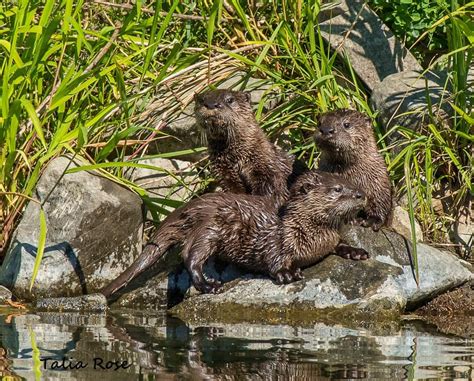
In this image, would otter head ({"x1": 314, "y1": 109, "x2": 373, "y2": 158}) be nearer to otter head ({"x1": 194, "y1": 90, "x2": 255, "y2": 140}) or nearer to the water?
otter head ({"x1": 194, "y1": 90, "x2": 255, "y2": 140})

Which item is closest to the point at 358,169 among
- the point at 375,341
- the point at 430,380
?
the point at 375,341

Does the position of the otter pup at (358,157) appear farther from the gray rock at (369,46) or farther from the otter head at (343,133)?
the gray rock at (369,46)

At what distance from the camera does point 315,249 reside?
602 centimetres

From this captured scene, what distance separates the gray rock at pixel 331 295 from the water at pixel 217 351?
0.56 feet

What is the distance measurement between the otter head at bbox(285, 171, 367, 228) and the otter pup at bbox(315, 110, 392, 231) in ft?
1.22

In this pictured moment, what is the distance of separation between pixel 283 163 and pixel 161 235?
93cm

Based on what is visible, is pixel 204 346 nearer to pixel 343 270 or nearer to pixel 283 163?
pixel 343 270

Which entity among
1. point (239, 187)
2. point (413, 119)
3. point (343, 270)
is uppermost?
point (413, 119)

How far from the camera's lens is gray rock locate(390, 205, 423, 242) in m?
6.74

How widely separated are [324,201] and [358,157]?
2.24 feet

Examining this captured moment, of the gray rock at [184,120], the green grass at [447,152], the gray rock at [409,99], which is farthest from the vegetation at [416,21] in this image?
the gray rock at [184,120]

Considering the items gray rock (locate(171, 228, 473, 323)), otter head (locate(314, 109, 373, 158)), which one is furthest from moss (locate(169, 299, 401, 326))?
otter head (locate(314, 109, 373, 158))

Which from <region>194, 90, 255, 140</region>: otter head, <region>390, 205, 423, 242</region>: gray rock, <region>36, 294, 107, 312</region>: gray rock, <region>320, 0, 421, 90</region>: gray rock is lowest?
<region>36, 294, 107, 312</region>: gray rock

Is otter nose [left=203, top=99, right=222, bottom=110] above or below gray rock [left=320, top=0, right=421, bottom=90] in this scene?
below
